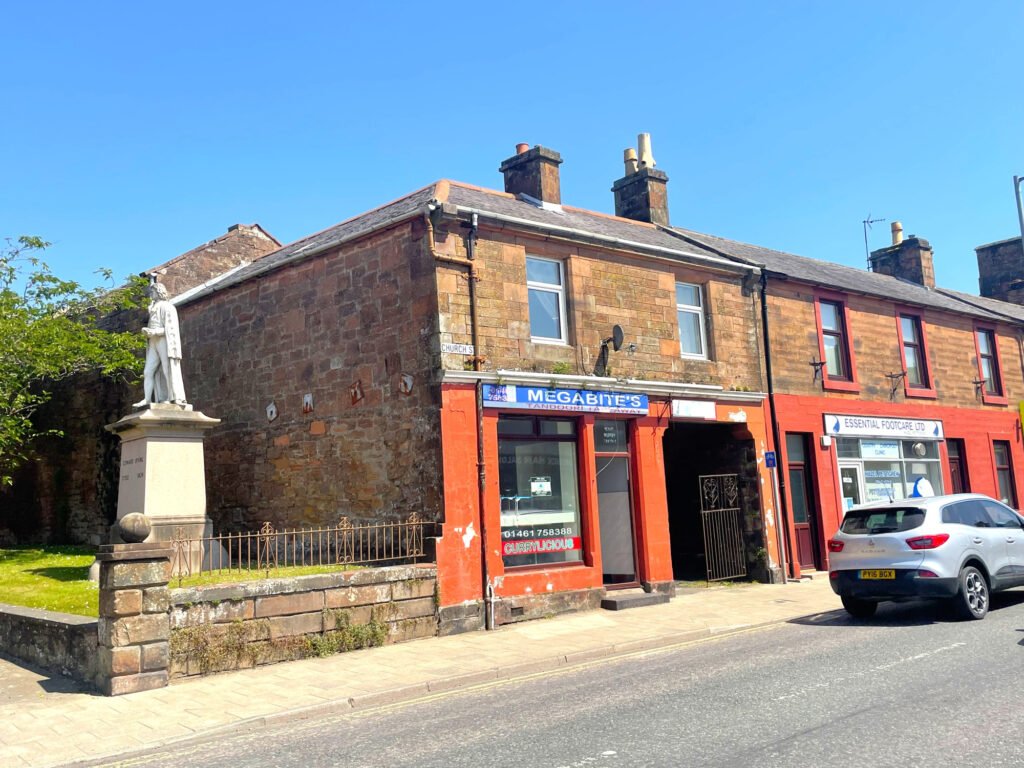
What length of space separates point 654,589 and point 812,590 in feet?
10.3

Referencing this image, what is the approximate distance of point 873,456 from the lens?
1941 centimetres

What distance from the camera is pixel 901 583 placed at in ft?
35.0

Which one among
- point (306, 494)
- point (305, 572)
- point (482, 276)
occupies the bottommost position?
point (305, 572)

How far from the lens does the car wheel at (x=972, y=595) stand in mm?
10586

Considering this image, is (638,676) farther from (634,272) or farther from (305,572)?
(634,272)

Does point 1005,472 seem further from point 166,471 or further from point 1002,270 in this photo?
point 166,471

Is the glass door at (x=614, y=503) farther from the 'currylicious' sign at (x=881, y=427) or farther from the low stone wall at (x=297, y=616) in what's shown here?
the 'currylicious' sign at (x=881, y=427)

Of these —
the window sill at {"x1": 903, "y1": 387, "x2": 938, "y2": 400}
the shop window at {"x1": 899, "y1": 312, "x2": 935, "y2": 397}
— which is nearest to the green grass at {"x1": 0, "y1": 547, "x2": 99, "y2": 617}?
the window sill at {"x1": 903, "y1": 387, "x2": 938, "y2": 400}

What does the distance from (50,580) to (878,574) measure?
11.9 metres

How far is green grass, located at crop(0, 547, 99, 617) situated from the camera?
10.8m

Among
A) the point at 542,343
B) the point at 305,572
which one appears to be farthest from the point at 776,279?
the point at 305,572

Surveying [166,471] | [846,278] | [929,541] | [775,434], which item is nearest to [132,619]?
[166,471]

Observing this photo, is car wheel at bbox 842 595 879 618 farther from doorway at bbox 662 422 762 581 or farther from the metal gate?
the metal gate

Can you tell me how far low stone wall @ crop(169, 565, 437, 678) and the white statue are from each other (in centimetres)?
403
